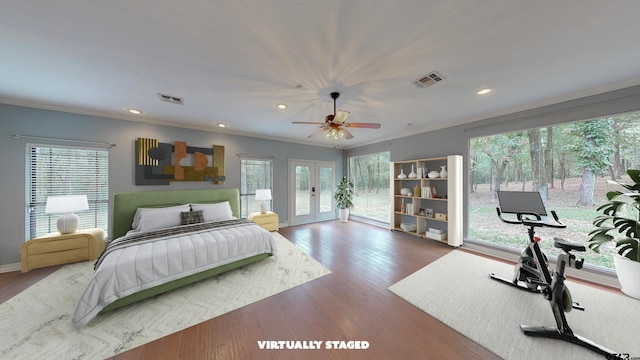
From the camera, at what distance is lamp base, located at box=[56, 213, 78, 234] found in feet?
10.1

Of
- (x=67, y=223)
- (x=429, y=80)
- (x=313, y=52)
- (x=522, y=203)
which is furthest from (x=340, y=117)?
(x=67, y=223)

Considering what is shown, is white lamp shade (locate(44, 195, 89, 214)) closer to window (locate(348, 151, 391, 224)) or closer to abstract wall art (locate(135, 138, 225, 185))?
abstract wall art (locate(135, 138, 225, 185))

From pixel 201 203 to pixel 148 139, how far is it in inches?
64.2

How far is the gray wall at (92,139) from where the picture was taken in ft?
9.75

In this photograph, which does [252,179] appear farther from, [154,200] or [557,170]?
[557,170]

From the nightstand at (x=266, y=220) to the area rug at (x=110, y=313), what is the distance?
1.73m

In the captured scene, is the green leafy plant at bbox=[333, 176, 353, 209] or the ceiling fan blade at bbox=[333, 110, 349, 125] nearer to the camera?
the ceiling fan blade at bbox=[333, 110, 349, 125]

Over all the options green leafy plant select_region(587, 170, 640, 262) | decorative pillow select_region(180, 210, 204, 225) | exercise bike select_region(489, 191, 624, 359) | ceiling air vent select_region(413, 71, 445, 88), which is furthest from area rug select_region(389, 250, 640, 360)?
decorative pillow select_region(180, 210, 204, 225)

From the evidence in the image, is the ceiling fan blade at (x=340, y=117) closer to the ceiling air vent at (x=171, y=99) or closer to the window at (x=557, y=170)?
the ceiling air vent at (x=171, y=99)

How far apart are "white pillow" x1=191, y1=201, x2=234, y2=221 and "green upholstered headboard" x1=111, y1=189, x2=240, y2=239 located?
401mm

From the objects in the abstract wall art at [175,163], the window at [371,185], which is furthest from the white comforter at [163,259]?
the window at [371,185]

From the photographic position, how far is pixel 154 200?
3803 millimetres

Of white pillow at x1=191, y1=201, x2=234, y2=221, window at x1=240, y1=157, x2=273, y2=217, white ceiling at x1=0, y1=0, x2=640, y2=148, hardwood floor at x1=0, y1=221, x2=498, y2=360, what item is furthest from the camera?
window at x1=240, y1=157, x2=273, y2=217

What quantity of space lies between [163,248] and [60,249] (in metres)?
2.20
